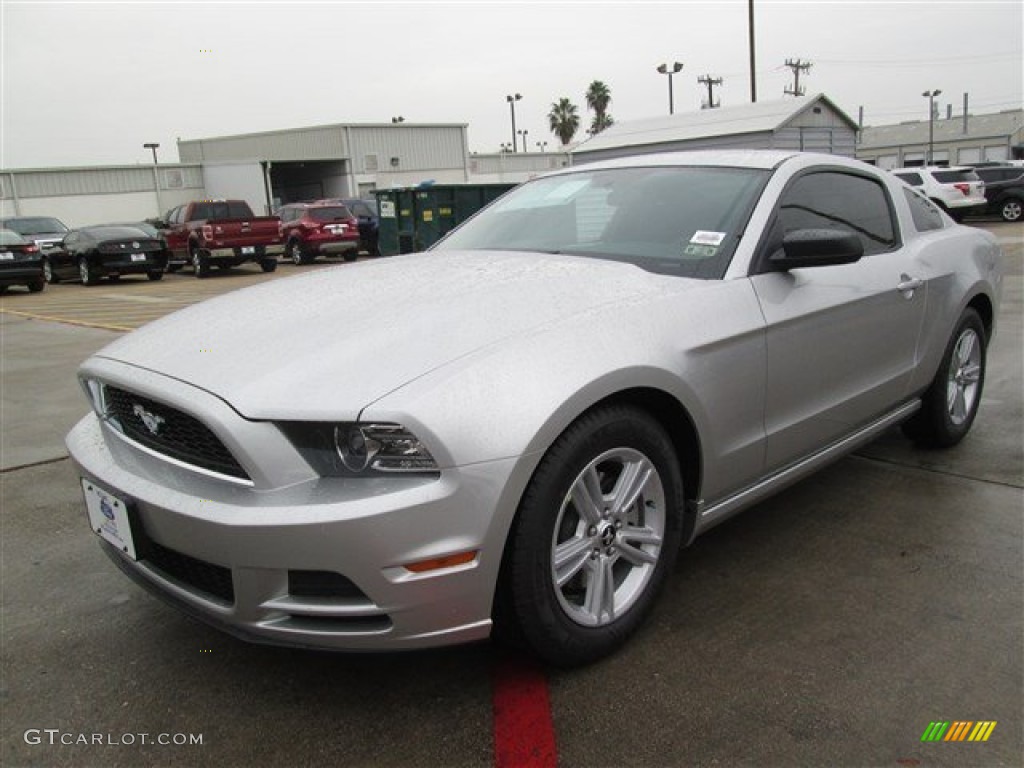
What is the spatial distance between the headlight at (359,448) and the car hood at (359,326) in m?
0.06

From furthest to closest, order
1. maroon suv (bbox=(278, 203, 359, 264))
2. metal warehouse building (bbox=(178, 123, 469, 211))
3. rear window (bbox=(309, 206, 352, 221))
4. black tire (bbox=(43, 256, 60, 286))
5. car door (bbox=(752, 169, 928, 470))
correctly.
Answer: metal warehouse building (bbox=(178, 123, 469, 211)) < rear window (bbox=(309, 206, 352, 221)) < maroon suv (bbox=(278, 203, 359, 264)) < black tire (bbox=(43, 256, 60, 286)) < car door (bbox=(752, 169, 928, 470))

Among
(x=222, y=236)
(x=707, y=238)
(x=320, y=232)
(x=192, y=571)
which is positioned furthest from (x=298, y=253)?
(x=192, y=571)

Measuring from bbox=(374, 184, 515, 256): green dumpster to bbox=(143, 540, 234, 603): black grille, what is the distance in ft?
47.1

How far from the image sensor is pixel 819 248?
286 cm

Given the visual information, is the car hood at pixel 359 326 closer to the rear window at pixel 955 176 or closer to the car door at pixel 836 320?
the car door at pixel 836 320

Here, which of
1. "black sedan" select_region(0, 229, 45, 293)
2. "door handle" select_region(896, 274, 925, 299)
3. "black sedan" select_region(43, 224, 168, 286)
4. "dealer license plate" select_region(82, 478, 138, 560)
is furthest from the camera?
"black sedan" select_region(43, 224, 168, 286)

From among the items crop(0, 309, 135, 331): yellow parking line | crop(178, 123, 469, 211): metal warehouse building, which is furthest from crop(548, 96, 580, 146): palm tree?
crop(0, 309, 135, 331): yellow parking line

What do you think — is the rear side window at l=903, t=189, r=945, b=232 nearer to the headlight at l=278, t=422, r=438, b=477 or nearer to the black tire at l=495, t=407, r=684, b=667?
the black tire at l=495, t=407, r=684, b=667

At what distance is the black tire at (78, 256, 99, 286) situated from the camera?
61.1 feet

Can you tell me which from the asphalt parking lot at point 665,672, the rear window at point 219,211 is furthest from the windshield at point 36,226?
the asphalt parking lot at point 665,672

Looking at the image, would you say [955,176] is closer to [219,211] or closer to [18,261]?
[219,211]

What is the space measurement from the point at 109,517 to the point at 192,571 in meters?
0.37

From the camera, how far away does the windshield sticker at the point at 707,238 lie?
9.77 feet

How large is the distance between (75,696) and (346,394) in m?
1.34
